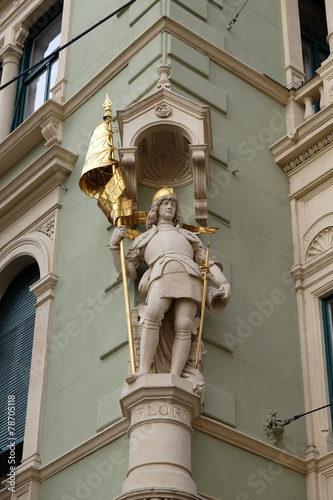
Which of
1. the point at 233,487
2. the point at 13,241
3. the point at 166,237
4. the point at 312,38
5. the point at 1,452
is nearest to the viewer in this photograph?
the point at 233,487

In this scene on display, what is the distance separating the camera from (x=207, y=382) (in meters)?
10.8

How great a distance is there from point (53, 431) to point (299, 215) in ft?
13.1

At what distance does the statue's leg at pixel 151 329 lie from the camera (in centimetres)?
1038

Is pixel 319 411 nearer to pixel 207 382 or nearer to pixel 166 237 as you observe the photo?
pixel 207 382

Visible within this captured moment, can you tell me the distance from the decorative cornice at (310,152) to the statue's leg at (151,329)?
3.53 metres

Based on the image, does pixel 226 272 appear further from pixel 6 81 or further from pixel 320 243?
pixel 6 81

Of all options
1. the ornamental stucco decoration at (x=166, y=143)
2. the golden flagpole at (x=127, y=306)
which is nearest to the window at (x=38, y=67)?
the ornamental stucco decoration at (x=166, y=143)

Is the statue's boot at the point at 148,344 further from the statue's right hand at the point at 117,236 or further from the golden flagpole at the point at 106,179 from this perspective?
the golden flagpole at the point at 106,179

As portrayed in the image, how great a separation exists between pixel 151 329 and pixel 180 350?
13.8 inches

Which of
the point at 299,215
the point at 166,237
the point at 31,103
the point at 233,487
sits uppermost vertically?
the point at 31,103

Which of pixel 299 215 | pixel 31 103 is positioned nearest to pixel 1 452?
pixel 299 215

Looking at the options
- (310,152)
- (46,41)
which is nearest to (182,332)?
(310,152)

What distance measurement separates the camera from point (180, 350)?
10.5 meters

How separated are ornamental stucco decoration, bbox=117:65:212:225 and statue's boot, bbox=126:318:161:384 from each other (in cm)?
178
